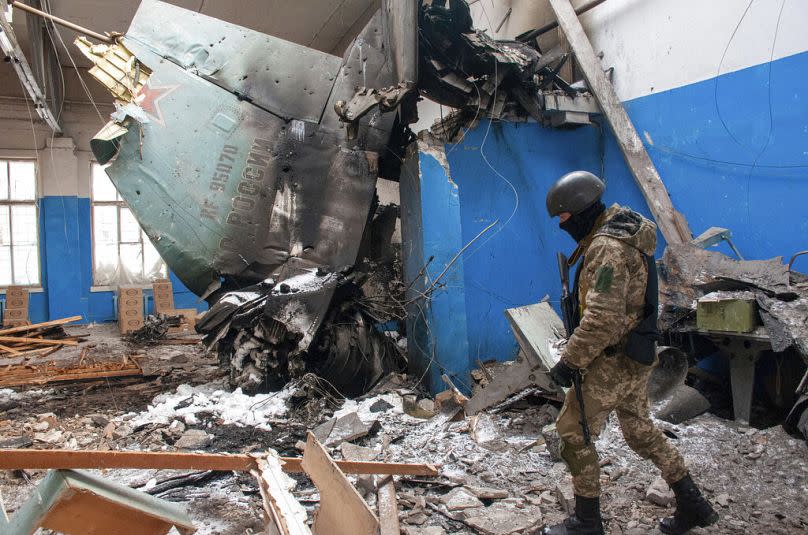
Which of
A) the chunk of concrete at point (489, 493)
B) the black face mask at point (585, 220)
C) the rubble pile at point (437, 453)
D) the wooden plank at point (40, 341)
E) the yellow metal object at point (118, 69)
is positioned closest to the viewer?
the black face mask at point (585, 220)

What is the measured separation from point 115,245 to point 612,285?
37.3ft

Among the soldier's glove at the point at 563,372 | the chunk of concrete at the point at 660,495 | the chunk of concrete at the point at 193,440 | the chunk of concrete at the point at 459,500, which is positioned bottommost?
the chunk of concrete at the point at 459,500

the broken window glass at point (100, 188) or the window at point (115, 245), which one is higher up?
the broken window glass at point (100, 188)

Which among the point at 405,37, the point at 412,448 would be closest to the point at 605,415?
the point at 412,448

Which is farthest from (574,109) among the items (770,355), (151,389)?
(151,389)

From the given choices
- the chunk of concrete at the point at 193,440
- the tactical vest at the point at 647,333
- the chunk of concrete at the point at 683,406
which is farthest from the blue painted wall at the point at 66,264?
the tactical vest at the point at 647,333

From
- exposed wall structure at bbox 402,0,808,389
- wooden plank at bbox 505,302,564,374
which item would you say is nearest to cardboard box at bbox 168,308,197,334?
exposed wall structure at bbox 402,0,808,389

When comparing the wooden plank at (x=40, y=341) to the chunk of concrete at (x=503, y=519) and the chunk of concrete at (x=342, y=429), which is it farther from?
the chunk of concrete at (x=503, y=519)

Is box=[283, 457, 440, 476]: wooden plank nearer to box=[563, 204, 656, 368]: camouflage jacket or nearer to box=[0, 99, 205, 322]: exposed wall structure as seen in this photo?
box=[563, 204, 656, 368]: camouflage jacket

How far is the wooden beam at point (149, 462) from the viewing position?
1.94 m

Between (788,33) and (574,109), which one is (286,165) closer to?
(574,109)

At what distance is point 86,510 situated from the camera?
1.93 meters

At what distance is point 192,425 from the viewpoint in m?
3.99

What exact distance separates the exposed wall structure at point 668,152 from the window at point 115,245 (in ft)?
28.9
